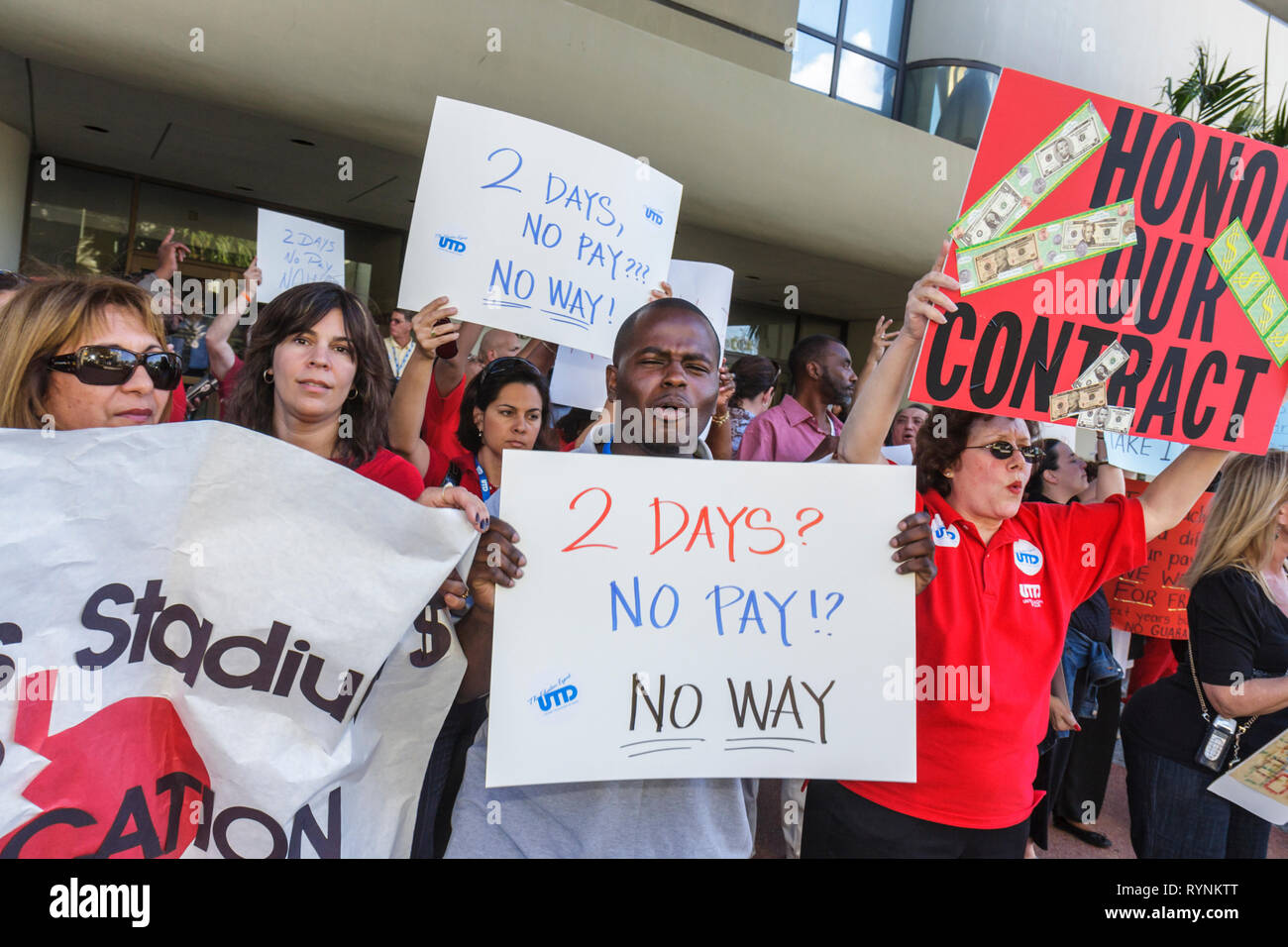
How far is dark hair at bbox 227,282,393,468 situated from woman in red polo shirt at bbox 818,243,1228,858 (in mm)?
1091

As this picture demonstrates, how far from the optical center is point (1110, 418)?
2.04 meters

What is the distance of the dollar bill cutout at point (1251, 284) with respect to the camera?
6.82 feet

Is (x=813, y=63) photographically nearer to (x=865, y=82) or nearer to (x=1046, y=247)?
(x=865, y=82)

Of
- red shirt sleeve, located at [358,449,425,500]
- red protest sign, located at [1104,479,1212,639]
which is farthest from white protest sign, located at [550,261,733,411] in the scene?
red protest sign, located at [1104,479,1212,639]

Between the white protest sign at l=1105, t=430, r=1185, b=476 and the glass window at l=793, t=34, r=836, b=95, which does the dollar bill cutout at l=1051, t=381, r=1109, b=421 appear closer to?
the white protest sign at l=1105, t=430, r=1185, b=476

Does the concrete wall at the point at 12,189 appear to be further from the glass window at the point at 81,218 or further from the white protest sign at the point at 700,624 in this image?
the white protest sign at the point at 700,624

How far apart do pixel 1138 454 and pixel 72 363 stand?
4174 mm

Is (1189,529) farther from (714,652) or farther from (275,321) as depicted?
(275,321)

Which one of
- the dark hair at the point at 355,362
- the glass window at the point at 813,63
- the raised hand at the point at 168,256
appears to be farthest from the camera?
the glass window at the point at 813,63

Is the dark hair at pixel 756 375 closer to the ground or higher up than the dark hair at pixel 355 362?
higher up

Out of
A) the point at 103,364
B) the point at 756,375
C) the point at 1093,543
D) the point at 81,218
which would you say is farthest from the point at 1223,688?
the point at 81,218

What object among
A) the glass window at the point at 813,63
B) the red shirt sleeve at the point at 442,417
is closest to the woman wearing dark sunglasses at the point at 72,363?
the red shirt sleeve at the point at 442,417
